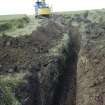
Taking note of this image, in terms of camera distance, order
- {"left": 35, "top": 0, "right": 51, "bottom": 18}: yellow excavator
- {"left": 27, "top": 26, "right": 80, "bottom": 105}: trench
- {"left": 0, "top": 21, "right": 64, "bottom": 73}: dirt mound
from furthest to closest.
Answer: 1. {"left": 35, "top": 0, "right": 51, "bottom": 18}: yellow excavator
2. {"left": 27, "top": 26, "right": 80, "bottom": 105}: trench
3. {"left": 0, "top": 21, "right": 64, "bottom": 73}: dirt mound

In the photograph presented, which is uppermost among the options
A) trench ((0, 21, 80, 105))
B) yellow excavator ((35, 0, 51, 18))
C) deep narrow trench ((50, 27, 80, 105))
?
yellow excavator ((35, 0, 51, 18))

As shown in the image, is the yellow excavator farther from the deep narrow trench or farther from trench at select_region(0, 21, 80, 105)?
trench at select_region(0, 21, 80, 105)

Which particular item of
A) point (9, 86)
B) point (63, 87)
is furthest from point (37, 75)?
point (63, 87)

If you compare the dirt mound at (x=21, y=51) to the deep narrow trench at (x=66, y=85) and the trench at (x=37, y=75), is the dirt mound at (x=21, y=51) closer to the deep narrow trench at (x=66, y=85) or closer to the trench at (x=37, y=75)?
the trench at (x=37, y=75)

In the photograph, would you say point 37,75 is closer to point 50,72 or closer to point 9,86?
point 50,72

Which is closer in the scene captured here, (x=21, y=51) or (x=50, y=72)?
(x=50, y=72)

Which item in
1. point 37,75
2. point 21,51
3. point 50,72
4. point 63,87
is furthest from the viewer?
point 63,87

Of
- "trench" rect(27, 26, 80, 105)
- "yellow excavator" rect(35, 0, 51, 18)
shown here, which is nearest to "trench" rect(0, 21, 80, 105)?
"trench" rect(27, 26, 80, 105)

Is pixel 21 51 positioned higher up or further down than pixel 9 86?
higher up

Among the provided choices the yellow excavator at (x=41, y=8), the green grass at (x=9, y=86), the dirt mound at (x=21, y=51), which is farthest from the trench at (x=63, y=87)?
the yellow excavator at (x=41, y=8)

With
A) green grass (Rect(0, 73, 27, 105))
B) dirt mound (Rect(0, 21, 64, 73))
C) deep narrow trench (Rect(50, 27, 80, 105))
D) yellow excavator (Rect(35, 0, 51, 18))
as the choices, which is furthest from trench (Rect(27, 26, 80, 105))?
yellow excavator (Rect(35, 0, 51, 18))

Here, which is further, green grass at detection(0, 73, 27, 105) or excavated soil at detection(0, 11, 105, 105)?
excavated soil at detection(0, 11, 105, 105)

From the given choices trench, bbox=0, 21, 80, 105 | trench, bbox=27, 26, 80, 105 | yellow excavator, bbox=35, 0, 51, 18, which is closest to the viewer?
trench, bbox=0, 21, 80, 105

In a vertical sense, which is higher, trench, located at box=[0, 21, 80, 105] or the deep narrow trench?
trench, located at box=[0, 21, 80, 105]
